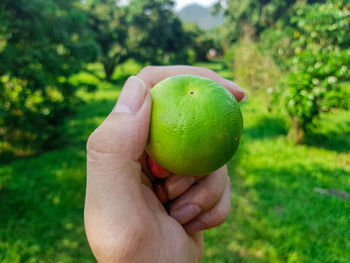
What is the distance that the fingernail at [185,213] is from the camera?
218cm

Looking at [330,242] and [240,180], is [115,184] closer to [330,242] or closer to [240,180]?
[330,242]

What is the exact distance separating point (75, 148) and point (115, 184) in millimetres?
6011

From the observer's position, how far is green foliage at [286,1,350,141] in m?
5.55

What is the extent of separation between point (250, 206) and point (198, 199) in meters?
2.76

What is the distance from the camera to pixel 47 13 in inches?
227

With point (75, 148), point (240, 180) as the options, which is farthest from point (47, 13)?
point (240, 180)

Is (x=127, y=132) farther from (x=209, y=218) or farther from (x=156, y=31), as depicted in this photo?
(x=156, y=31)

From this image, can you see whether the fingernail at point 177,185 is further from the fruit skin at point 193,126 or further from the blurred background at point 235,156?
the blurred background at point 235,156

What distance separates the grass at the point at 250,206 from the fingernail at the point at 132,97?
9.44 feet

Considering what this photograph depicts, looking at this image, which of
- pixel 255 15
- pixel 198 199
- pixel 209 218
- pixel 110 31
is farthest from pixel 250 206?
pixel 255 15

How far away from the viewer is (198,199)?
225 centimetres

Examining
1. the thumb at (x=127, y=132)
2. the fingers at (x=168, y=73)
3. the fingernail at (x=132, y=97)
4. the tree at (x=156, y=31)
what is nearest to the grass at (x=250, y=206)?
the fingers at (x=168, y=73)

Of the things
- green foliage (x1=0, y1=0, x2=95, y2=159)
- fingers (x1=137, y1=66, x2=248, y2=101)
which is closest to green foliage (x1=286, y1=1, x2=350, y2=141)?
fingers (x1=137, y1=66, x2=248, y2=101)

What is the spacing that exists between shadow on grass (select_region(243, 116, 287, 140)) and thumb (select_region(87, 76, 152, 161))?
6.35 metres
